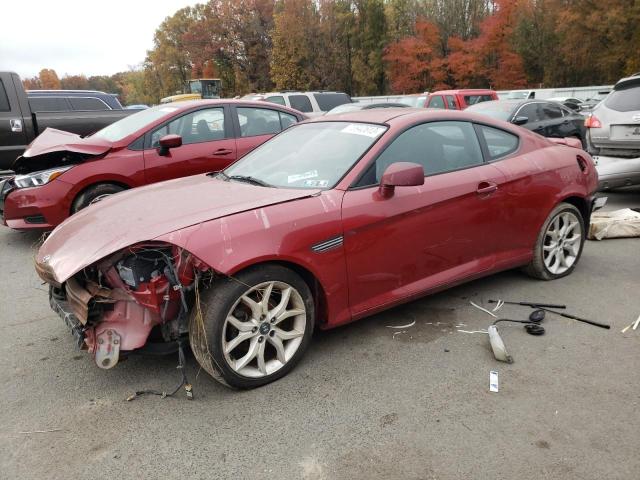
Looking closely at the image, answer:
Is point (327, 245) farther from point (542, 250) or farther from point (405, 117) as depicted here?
point (542, 250)

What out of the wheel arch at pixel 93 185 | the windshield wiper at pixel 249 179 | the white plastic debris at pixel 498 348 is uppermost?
the windshield wiper at pixel 249 179

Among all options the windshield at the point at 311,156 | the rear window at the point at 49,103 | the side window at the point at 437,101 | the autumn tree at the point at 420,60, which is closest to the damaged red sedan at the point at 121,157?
the windshield at the point at 311,156

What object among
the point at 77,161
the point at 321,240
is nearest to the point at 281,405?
the point at 321,240

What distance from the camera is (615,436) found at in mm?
2543

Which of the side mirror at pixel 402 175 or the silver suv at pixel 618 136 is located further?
the silver suv at pixel 618 136

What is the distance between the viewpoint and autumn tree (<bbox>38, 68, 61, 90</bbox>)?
113125mm

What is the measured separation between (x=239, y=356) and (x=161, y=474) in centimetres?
91

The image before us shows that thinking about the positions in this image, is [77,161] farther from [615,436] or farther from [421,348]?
[615,436]

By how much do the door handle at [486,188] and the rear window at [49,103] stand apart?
11149 millimetres

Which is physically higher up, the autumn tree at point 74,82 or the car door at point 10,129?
the autumn tree at point 74,82

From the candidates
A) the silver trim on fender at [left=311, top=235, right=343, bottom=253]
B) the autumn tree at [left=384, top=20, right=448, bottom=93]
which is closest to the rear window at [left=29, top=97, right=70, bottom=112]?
the silver trim on fender at [left=311, top=235, right=343, bottom=253]

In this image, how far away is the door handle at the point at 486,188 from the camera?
3861mm

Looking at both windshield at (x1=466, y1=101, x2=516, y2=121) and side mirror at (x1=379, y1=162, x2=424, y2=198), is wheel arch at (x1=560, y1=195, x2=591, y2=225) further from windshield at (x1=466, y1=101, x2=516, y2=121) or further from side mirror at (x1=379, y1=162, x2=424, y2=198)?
windshield at (x1=466, y1=101, x2=516, y2=121)

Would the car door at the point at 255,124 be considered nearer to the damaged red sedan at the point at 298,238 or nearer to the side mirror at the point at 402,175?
the damaged red sedan at the point at 298,238
